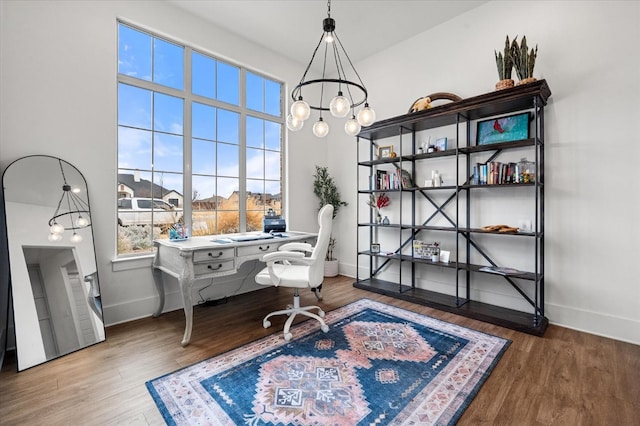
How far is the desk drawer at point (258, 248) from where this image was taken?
2852 millimetres

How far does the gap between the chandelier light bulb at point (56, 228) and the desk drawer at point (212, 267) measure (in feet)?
3.77

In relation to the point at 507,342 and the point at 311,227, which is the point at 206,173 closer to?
the point at 311,227

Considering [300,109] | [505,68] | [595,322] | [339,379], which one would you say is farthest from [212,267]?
[595,322]

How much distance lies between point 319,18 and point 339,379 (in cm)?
384

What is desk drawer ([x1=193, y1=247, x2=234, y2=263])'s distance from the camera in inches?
98.7

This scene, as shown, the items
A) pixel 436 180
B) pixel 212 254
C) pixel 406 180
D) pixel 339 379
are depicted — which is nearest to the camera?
pixel 339 379

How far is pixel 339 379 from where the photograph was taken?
1.94m

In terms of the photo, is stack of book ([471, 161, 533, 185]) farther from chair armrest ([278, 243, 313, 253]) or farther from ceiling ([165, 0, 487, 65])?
chair armrest ([278, 243, 313, 253])

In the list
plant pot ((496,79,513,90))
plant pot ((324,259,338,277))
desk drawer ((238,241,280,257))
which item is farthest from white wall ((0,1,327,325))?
plant pot ((496,79,513,90))

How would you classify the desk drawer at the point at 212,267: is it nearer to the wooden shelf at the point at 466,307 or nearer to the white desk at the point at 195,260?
the white desk at the point at 195,260

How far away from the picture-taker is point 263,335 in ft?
8.51

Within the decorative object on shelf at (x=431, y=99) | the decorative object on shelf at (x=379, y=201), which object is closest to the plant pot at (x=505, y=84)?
the decorative object on shelf at (x=431, y=99)

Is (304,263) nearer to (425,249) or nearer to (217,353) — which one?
(217,353)

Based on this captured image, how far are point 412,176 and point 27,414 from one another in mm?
4006
